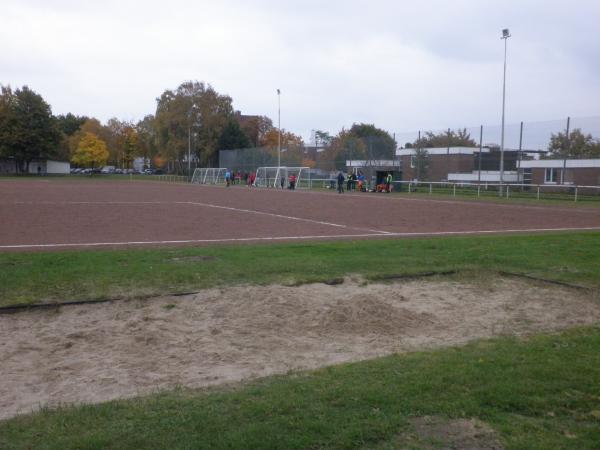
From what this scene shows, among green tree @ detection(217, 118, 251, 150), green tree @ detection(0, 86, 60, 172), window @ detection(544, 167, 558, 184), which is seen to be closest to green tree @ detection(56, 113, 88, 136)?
green tree @ detection(0, 86, 60, 172)

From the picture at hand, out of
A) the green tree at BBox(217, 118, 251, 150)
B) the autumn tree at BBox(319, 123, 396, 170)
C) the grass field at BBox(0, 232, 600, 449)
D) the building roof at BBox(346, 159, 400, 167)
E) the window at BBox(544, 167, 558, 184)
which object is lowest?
the grass field at BBox(0, 232, 600, 449)

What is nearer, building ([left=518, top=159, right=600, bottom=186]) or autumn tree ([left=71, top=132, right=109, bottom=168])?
building ([left=518, top=159, right=600, bottom=186])

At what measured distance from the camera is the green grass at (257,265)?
9031 mm

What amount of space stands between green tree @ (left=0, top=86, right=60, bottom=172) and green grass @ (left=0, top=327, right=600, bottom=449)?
9141 centimetres

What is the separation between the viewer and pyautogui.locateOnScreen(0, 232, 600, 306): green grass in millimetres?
9031

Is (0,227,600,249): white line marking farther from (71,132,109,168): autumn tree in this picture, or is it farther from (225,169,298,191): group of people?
(71,132,109,168): autumn tree

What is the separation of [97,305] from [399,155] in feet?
147

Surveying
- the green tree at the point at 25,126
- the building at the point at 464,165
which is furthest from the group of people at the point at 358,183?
the green tree at the point at 25,126

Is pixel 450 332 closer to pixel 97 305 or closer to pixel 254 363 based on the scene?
pixel 254 363

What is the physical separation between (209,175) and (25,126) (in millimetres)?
28982

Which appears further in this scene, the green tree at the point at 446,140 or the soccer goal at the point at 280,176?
the soccer goal at the point at 280,176

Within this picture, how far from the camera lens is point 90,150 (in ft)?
313

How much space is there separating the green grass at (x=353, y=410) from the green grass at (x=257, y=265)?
399 cm

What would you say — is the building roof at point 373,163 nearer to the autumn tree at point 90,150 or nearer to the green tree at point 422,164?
the green tree at point 422,164
